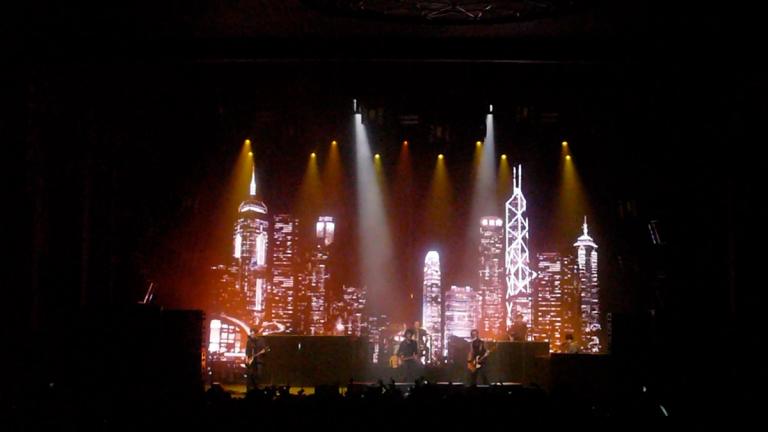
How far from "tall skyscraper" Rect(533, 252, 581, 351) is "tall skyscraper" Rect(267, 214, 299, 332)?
4.98 m

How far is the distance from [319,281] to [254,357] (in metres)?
3.01

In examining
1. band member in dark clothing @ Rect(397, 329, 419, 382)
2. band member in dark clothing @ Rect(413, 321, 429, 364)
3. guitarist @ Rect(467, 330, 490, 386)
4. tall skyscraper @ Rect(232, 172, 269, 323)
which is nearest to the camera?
guitarist @ Rect(467, 330, 490, 386)

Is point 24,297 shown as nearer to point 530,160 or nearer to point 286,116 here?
point 286,116

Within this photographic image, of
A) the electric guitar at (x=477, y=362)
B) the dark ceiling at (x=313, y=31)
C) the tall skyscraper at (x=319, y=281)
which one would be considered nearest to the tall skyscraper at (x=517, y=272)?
the electric guitar at (x=477, y=362)

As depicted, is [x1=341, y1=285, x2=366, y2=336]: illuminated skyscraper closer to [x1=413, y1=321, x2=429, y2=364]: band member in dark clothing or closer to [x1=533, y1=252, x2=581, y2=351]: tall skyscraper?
[x1=413, y1=321, x2=429, y2=364]: band member in dark clothing

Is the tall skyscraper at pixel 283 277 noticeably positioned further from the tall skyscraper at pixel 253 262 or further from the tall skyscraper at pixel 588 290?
the tall skyscraper at pixel 588 290

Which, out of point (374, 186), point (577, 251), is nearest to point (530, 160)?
point (577, 251)

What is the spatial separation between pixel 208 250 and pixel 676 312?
1164cm

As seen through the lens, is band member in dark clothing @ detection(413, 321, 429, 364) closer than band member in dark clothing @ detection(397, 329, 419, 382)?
No

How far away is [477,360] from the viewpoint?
15.8m

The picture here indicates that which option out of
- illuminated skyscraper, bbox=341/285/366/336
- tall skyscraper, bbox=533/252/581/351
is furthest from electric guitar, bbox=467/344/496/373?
illuminated skyscraper, bbox=341/285/366/336

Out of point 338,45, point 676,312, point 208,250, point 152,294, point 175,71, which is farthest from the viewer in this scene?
point 208,250

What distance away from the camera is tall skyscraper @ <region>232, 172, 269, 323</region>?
18.0 m

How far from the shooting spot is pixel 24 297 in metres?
11.8
